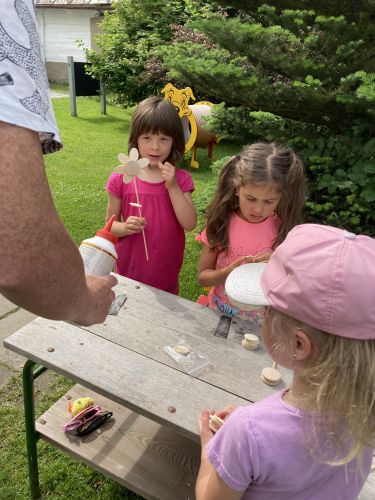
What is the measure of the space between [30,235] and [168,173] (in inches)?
63.2

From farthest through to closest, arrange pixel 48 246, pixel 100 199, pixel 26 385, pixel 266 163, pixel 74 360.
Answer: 1. pixel 100 199
2. pixel 266 163
3. pixel 26 385
4. pixel 74 360
5. pixel 48 246

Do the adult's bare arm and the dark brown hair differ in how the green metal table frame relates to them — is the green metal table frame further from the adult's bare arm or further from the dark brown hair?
the dark brown hair

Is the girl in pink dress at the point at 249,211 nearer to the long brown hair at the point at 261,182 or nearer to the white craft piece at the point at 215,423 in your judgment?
the long brown hair at the point at 261,182

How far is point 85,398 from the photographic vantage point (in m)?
2.14

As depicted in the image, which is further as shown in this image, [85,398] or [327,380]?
[85,398]

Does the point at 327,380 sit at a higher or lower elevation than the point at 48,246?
lower

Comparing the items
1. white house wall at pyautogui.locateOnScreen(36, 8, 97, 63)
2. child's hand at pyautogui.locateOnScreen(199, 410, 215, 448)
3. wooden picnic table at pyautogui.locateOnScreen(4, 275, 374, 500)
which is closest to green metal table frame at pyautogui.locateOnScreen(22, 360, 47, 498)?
wooden picnic table at pyautogui.locateOnScreen(4, 275, 374, 500)

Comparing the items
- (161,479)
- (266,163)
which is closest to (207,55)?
(266,163)

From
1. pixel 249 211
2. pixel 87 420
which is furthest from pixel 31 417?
pixel 249 211

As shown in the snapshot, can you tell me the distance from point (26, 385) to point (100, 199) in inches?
168

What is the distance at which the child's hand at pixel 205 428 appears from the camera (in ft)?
4.17

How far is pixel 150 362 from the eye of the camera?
5.41 ft

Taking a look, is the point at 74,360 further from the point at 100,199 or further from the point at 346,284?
the point at 100,199

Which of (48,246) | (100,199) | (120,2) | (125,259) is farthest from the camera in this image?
(120,2)
